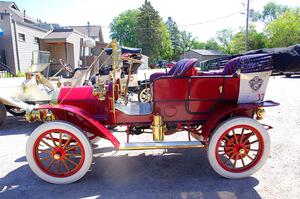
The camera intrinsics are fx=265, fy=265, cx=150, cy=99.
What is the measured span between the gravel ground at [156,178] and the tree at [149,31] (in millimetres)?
46047

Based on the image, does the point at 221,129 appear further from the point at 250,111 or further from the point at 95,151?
the point at 95,151

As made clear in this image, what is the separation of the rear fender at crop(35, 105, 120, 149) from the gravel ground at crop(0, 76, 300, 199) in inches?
21.3

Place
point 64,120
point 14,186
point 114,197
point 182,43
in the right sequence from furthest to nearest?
1. point 182,43
2. point 64,120
3. point 14,186
4. point 114,197

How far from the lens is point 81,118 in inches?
135

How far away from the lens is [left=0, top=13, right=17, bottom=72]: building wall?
16047 mm

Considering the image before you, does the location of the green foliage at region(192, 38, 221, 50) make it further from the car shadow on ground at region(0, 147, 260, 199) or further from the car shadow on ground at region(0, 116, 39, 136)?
the car shadow on ground at region(0, 147, 260, 199)

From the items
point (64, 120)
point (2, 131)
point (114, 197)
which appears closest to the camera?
point (114, 197)

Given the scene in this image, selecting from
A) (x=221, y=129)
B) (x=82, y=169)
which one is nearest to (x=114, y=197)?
(x=82, y=169)

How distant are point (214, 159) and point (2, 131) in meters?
4.53

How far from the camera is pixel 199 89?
3404 mm

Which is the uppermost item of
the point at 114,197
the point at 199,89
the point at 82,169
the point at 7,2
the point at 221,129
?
the point at 7,2

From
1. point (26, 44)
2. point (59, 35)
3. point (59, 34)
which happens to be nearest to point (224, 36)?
point (59, 34)

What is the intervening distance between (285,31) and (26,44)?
111 ft

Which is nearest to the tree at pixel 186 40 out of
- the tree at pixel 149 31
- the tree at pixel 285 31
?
the tree at pixel 149 31
